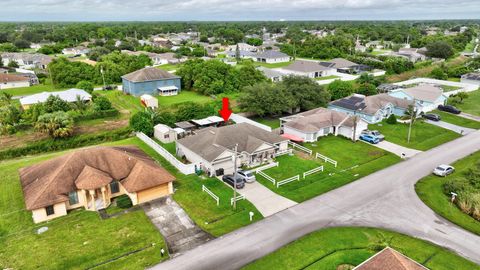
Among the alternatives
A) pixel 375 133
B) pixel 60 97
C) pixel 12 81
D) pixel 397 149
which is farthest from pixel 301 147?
pixel 12 81

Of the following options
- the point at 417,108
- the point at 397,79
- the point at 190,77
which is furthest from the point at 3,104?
the point at 397,79

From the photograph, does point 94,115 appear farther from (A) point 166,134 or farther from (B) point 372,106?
(B) point 372,106

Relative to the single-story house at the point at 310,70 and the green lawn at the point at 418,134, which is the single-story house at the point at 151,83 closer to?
the single-story house at the point at 310,70

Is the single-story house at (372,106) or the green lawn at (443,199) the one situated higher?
the single-story house at (372,106)

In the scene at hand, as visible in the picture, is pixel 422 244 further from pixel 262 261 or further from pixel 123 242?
pixel 123 242

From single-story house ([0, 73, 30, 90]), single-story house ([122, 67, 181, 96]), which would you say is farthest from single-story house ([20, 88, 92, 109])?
single-story house ([0, 73, 30, 90])

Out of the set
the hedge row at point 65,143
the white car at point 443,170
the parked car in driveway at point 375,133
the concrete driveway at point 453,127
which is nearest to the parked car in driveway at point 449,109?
the concrete driveway at point 453,127
